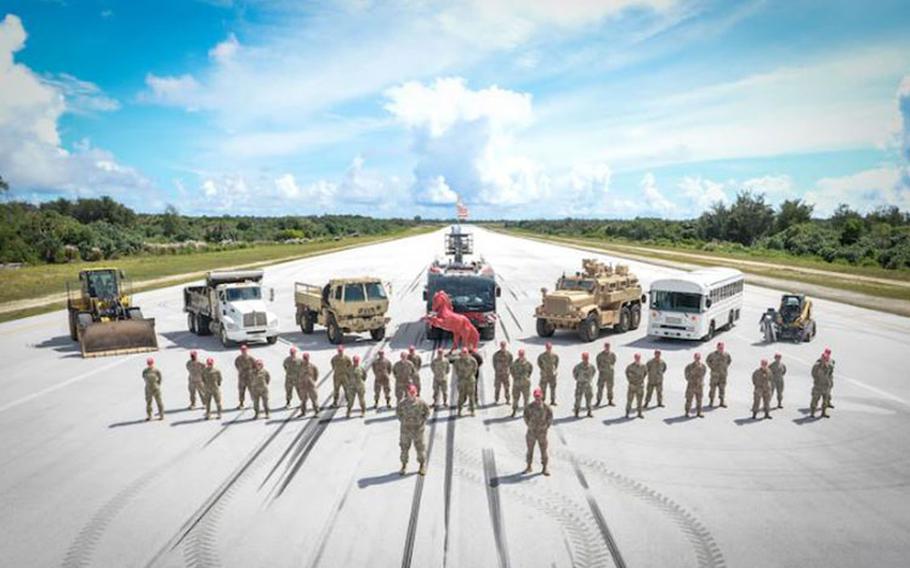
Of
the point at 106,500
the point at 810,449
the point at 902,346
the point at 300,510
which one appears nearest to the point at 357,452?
the point at 300,510

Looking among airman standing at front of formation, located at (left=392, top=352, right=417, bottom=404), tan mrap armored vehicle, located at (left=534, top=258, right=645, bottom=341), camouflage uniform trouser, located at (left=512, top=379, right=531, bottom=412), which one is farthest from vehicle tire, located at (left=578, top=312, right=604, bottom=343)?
airman standing at front of formation, located at (left=392, top=352, right=417, bottom=404)

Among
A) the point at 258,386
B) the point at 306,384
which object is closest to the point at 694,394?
the point at 306,384

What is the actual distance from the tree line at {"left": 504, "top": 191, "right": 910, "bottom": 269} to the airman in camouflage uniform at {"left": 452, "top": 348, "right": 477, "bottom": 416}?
185ft

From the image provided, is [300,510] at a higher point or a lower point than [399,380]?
lower

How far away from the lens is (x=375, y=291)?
75.2ft

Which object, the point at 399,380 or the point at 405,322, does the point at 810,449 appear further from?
the point at 405,322

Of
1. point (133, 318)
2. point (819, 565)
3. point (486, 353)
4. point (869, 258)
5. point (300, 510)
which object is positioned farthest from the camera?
point (869, 258)

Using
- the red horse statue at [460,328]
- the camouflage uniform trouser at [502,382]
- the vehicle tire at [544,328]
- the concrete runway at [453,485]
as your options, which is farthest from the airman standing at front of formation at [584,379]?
the vehicle tire at [544,328]

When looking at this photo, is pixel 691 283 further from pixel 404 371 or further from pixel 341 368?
pixel 341 368

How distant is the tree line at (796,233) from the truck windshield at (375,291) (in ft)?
174

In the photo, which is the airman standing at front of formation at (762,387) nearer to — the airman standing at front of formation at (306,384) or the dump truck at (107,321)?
the airman standing at front of formation at (306,384)

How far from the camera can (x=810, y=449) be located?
12.6 meters

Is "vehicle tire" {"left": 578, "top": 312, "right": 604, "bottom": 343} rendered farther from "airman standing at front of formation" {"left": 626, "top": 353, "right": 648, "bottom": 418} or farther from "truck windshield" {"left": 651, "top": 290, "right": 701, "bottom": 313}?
"airman standing at front of formation" {"left": 626, "top": 353, "right": 648, "bottom": 418}

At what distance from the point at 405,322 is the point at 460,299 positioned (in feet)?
19.6
